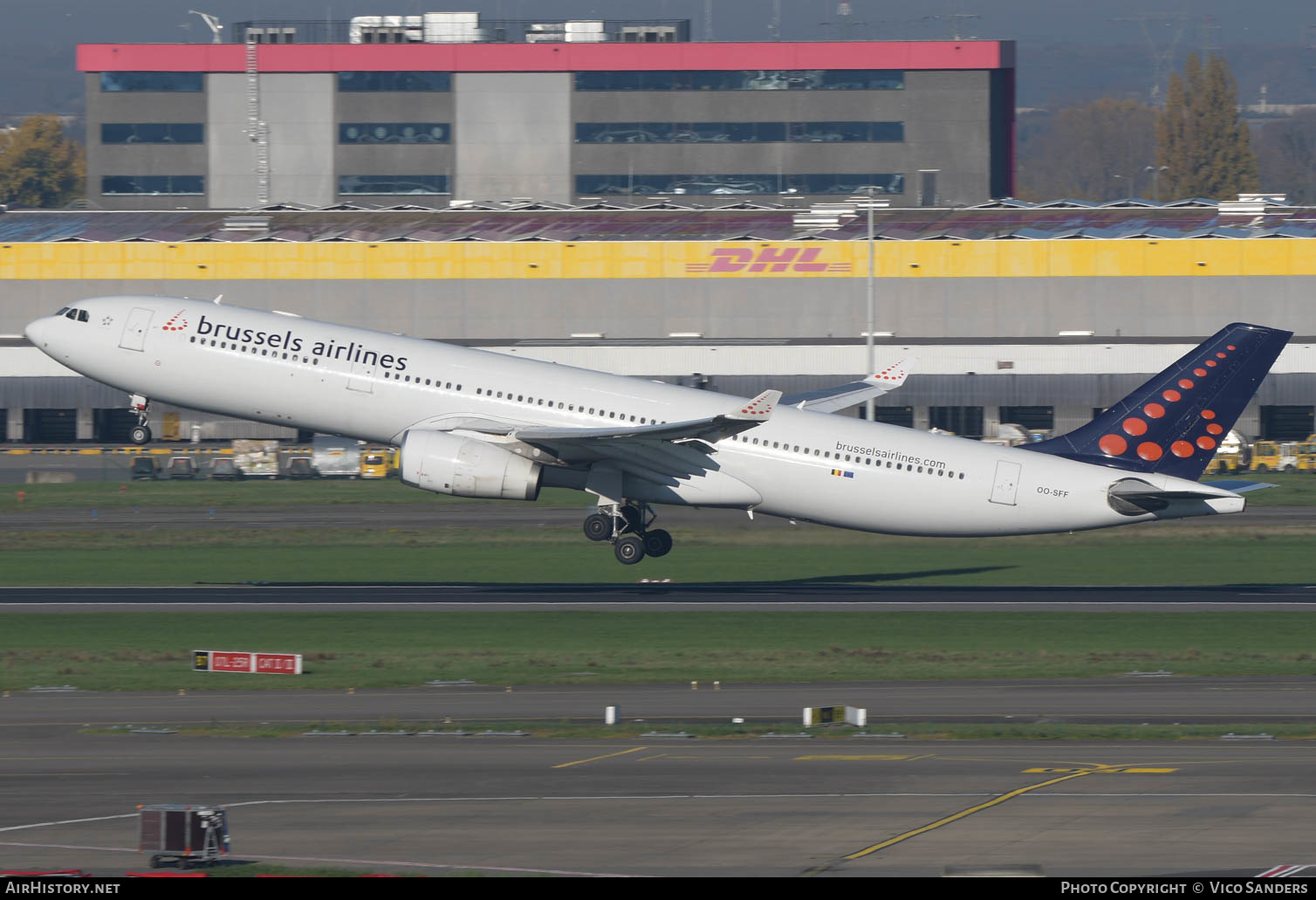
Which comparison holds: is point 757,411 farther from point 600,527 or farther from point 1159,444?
point 1159,444

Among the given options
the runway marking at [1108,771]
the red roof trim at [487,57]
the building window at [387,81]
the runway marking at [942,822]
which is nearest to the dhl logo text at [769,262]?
the red roof trim at [487,57]

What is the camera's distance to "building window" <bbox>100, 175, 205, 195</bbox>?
484 ft

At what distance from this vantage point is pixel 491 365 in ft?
159

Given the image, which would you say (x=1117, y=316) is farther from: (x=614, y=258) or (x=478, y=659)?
(x=478, y=659)

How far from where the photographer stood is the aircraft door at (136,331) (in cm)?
4806

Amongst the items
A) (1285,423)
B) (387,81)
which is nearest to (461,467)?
(1285,423)

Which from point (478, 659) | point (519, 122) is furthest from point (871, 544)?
point (519, 122)

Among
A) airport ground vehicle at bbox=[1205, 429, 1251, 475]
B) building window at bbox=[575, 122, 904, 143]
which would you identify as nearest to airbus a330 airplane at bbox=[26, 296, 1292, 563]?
airport ground vehicle at bbox=[1205, 429, 1251, 475]

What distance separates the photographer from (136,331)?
4819cm

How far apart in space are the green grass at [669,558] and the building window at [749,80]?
291ft

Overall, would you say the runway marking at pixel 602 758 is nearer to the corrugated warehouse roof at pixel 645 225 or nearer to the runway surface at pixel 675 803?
the runway surface at pixel 675 803

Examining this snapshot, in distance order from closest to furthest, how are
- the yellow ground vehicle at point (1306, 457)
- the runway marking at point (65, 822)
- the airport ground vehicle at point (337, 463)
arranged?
the runway marking at point (65, 822) < the airport ground vehicle at point (337, 463) < the yellow ground vehicle at point (1306, 457)

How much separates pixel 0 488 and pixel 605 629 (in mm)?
49965

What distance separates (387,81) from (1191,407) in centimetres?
11259
